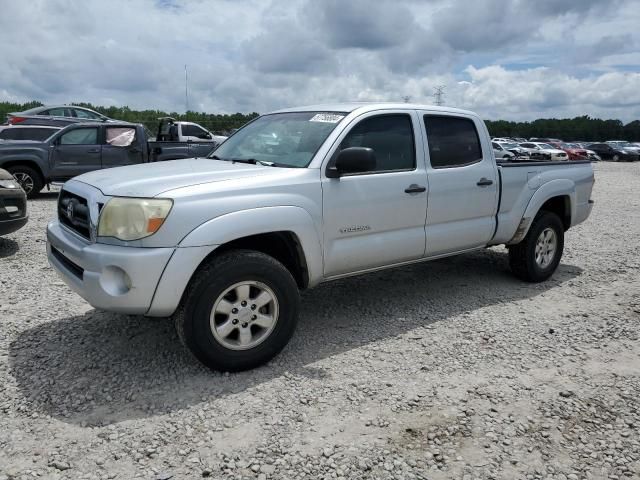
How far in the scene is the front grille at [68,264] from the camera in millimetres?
3443

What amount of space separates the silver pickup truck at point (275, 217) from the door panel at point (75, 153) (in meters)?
8.30

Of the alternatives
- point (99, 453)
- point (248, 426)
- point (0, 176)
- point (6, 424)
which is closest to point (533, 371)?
point (248, 426)

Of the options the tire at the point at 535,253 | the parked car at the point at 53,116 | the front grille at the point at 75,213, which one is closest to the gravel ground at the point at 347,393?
the tire at the point at 535,253

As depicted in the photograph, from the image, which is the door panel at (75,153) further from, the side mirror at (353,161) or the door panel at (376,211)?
the side mirror at (353,161)

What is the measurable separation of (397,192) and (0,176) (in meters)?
5.09

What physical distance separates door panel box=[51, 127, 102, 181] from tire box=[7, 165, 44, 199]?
0.32 meters

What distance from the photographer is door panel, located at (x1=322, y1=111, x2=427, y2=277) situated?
3928 millimetres

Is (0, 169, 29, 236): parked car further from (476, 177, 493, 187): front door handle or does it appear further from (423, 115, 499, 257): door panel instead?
(476, 177, 493, 187): front door handle

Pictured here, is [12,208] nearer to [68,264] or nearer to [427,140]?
[68,264]

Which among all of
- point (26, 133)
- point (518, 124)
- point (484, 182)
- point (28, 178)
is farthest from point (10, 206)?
point (518, 124)

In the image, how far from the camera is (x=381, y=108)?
4.41 meters

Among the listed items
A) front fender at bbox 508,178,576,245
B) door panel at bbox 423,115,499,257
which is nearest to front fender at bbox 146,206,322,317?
door panel at bbox 423,115,499,257

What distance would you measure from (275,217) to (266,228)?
0.33 ft

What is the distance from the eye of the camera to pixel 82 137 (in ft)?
39.7
